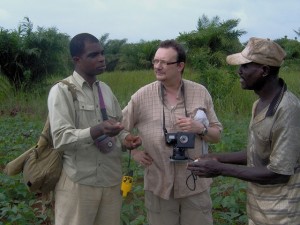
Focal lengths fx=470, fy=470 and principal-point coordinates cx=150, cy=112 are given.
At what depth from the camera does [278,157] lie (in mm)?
2455

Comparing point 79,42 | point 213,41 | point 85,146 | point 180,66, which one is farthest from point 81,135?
point 213,41

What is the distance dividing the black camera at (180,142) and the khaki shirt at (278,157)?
1.99ft

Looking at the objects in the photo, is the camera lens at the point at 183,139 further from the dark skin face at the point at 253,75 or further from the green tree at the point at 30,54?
the green tree at the point at 30,54

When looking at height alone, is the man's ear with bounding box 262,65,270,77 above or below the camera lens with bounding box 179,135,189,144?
above

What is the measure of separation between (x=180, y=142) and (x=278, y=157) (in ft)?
2.93

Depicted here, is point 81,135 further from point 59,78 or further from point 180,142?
point 59,78

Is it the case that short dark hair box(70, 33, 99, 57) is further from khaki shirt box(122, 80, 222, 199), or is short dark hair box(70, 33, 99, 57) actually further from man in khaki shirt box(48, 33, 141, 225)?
khaki shirt box(122, 80, 222, 199)

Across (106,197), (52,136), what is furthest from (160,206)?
(52,136)

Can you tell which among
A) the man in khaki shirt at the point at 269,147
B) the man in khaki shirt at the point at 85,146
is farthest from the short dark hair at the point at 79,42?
the man in khaki shirt at the point at 269,147

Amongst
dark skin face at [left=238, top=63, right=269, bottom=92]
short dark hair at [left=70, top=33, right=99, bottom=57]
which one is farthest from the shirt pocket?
dark skin face at [left=238, top=63, right=269, bottom=92]

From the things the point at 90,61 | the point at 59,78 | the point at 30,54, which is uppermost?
the point at 90,61

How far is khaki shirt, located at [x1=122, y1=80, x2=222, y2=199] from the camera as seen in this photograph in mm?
3400

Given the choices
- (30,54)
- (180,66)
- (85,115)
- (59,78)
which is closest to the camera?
(85,115)

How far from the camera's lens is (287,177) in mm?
2512
